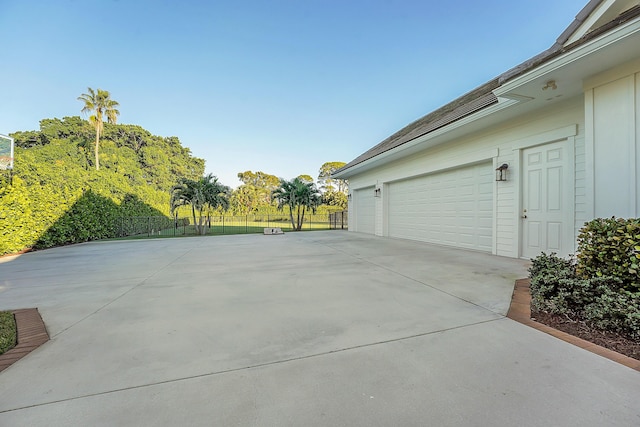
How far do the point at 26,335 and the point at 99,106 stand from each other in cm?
2799

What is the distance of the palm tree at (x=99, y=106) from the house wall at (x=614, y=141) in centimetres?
3023

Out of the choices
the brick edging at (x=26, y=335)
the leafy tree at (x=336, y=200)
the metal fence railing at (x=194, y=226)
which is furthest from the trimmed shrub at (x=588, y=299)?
the leafy tree at (x=336, y=200)

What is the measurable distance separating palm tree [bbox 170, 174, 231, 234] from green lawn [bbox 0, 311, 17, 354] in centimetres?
1189

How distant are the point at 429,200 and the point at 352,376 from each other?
27.2 feet

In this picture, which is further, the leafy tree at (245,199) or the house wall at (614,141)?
the leafy tree at (245,199)

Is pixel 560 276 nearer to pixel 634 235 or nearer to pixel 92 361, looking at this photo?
pixel 634 235

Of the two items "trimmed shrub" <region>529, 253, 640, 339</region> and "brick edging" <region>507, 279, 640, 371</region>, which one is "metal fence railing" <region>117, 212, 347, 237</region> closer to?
"brick edging" <region>507, 279, 640, 371</region>

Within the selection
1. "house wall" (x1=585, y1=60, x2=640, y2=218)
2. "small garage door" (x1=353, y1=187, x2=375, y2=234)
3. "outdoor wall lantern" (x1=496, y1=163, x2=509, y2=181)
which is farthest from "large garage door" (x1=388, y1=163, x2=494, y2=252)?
"house wall" (x1=585, y1=60, x2=640, y2=218)

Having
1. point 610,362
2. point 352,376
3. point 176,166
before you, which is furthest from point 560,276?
point 176,166

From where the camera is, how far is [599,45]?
10.6 feet

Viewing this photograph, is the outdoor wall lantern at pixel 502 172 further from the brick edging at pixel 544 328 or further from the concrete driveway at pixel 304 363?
the concrete driveway at pixel 304 363

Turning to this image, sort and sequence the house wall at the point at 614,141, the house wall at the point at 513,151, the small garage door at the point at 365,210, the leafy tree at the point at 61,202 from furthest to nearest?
the small garage door at the point at 365,210 < the leafy tree at the point at 61,202 < the house wall at the point at 513,151 < the house wall at the point at 614,141

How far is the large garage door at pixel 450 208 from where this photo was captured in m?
7.13

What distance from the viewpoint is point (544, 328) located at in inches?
97.4
